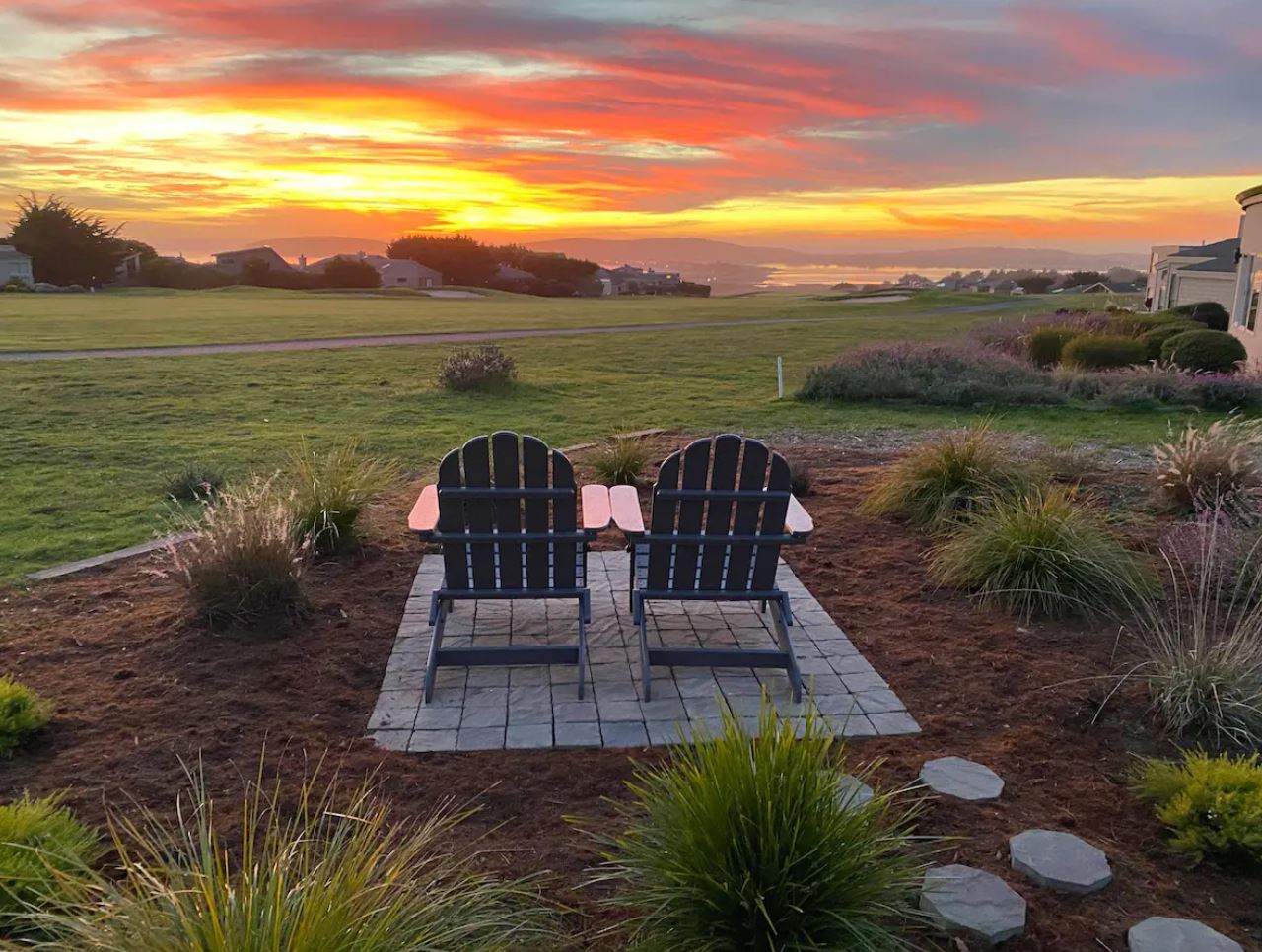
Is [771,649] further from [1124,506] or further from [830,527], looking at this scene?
[1124,506]

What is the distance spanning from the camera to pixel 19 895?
260 centimetres

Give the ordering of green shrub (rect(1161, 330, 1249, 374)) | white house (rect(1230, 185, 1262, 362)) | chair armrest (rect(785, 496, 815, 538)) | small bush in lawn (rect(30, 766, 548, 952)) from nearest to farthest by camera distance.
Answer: small bush in lawn (rect(30, 766, 548, 952)) → chair armrest (rect(785, 496, 815, 538)) → green shrub (rect(1161, 330, 1249, 374)) → white house (rect(1230, 185, 1262, 362))

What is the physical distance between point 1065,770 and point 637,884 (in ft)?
6.24

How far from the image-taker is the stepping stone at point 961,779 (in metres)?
3.46

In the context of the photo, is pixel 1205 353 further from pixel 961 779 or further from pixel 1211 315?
pixel 961 779

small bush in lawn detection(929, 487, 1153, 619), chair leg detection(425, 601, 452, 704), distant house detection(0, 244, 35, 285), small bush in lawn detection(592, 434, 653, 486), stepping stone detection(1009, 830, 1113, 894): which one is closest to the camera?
stepping stone detection(1009, 830, 1113, 894)

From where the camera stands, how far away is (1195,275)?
3491 cm

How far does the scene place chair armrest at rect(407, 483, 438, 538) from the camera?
4328mm

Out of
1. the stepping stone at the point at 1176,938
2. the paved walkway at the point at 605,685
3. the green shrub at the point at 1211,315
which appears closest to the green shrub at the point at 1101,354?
the green shrub at the point at 1211,315

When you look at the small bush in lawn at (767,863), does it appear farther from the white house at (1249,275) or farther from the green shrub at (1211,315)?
the green shrub at (1211,315)

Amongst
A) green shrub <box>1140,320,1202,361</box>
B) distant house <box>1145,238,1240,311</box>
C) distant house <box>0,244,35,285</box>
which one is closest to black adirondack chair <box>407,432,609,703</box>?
green shrub <box>1140,320,1202,361</box>

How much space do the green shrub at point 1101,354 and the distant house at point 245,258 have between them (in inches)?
2954

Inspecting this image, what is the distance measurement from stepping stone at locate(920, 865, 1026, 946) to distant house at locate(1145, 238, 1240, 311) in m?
34.5

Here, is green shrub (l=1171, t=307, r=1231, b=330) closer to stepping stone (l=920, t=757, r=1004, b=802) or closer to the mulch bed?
the mulch bed
